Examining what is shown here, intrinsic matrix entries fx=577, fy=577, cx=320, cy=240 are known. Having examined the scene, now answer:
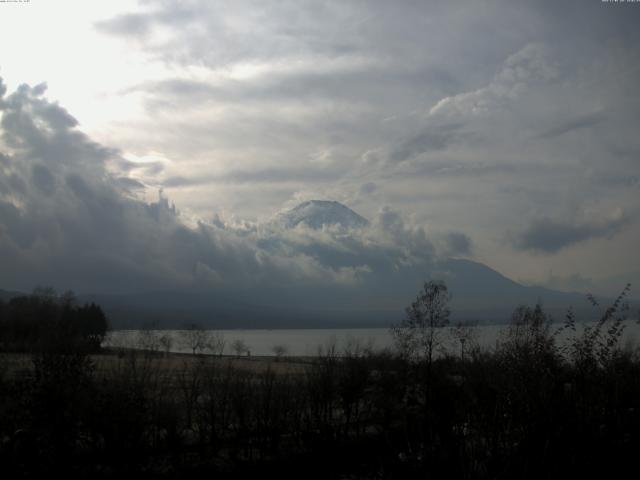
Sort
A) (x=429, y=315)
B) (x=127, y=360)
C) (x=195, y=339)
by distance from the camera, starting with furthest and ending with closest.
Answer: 1. (x=195, y=339)
2. (x=429, y=315)
3. (x=127, y=360)

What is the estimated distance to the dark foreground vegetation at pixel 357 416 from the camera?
12.0 metres

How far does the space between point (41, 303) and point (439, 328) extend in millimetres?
91994

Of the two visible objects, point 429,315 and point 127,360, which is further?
point 429,315


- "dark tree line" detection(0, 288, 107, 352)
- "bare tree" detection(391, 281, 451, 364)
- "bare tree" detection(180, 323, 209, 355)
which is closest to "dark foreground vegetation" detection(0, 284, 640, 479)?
"bare tree" detection(391, 281, 451, 364)

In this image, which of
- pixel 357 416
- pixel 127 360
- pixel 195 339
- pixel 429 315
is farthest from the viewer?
pixel 195 339

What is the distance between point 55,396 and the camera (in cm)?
2009

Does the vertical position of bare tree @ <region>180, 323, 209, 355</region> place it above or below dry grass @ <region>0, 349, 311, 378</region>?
below

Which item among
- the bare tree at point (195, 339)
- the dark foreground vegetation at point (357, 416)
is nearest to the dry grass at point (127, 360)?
the dark foreground vegetation at point (357, 416)

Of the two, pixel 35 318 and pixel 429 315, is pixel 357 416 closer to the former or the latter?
pixel 429 315

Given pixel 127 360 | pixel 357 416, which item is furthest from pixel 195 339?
pixel 127 360

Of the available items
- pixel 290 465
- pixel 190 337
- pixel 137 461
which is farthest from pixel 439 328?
pixel 190 337

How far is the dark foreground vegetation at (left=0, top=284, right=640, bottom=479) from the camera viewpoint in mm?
12009

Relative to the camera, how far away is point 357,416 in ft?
123

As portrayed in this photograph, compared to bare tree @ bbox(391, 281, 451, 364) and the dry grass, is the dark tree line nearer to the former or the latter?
the dry grass
